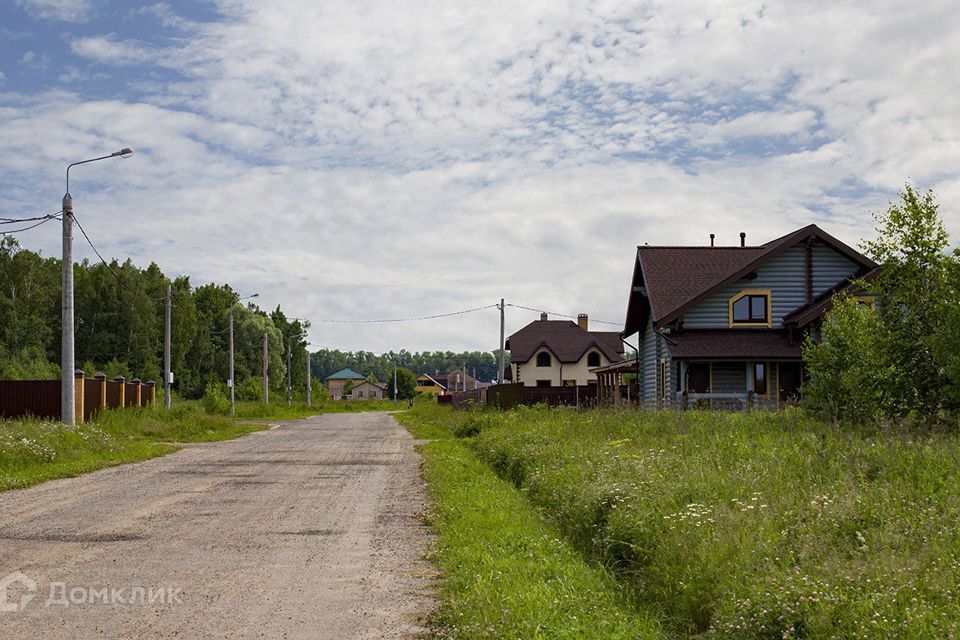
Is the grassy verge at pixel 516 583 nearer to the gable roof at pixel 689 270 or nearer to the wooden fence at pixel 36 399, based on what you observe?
the wooden fence at pixel 36 399

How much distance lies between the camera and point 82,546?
9.08 metres

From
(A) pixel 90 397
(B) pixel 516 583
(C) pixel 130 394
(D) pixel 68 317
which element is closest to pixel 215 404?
(C) pixel 130 394

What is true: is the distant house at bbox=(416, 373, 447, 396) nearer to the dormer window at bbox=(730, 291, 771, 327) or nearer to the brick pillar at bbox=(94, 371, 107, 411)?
the dormer window at bbox=(730, 291, 771, 327)

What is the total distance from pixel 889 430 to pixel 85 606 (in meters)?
9.96

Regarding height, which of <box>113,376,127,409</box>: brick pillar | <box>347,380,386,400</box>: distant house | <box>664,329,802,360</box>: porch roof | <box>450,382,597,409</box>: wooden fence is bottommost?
<box>347,380,386,400</box>: distant house

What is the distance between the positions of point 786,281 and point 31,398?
82.8ft

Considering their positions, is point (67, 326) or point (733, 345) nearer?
point (67, 326)

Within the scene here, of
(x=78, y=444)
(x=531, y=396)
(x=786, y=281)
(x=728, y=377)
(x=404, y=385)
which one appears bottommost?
(x=404, y=385)

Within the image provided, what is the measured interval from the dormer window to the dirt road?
65.1 feet

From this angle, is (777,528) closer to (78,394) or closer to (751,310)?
(78,394)

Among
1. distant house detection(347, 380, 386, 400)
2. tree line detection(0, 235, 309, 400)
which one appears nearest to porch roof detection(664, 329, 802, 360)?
tree line detection(0, 235, 309, 400)

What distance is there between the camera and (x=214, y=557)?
8.66m

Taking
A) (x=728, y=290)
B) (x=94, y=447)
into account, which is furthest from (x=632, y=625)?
(x=728, y=290)

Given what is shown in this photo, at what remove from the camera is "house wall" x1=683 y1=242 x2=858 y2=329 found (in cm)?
3294
